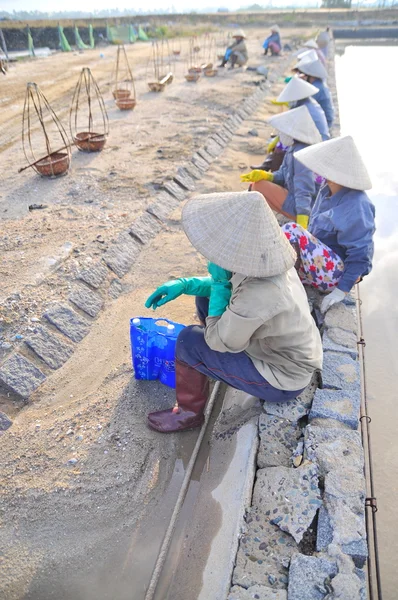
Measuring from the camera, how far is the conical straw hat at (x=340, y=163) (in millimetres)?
3307

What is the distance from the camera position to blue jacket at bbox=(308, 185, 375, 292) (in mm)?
3334

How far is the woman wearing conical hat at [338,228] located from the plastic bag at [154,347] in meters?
1.27

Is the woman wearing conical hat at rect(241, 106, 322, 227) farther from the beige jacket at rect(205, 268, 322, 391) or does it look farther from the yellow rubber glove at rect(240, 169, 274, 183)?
the beige jacket at rect(205, 268, 322, 391)

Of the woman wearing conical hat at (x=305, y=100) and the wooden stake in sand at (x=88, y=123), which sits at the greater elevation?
the woman wearing conical hat at (x=305, y=100)

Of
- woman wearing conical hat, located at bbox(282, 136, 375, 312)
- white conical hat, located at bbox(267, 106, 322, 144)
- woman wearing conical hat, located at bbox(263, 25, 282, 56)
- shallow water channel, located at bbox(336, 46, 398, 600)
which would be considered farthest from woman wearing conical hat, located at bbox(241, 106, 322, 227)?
woman wearing conical hat, located at bbox(263, 25, 282, 56)

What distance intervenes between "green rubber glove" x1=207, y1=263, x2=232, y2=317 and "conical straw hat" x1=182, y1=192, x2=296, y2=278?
0.26m

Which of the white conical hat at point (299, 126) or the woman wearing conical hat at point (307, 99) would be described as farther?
the woman wearing conical hat at point (307, 99)

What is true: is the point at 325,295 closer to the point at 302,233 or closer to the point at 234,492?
the point at 302,233

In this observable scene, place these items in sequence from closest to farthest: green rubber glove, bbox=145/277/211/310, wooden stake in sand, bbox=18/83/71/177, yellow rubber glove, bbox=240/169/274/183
→ 1. green rubber glove, bbox=145/277/211/310
2. yellow rubber glove, bbox=240/169/274/183
3. wooden stake in sand, bbox=18/83/71/177

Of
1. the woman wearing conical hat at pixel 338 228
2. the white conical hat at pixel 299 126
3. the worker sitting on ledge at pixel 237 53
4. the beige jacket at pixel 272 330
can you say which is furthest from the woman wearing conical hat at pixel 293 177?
the worker sitting on ledge at pixel 237 53

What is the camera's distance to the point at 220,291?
248 centimetres

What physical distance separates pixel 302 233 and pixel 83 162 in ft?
14.5

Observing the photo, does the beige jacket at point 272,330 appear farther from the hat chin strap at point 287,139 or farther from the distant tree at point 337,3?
the distant tree at point 337,3

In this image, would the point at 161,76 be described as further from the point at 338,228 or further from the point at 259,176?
the point at 338,228
